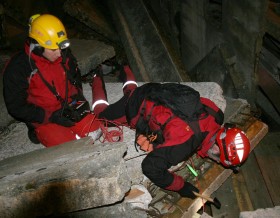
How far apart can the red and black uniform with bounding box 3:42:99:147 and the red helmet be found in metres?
2.03

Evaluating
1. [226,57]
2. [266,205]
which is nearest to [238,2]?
[226,57]

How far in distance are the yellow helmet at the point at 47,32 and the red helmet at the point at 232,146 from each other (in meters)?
2.45

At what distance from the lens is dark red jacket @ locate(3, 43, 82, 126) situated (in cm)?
384

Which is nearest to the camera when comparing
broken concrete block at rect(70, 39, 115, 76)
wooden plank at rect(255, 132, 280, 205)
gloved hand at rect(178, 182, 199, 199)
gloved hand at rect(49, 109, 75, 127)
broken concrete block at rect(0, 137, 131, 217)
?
broken concrete block at rect(0, 137, 131, 217)

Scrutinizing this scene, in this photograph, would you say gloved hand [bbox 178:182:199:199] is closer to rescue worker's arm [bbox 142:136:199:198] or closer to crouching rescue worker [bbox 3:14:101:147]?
rescue worker's arm [bbox 142:136:199:198]

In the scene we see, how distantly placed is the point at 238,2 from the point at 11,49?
4850 mm

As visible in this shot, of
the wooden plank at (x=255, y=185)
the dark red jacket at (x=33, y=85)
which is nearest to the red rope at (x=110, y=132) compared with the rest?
the dark red jacket at (x=33, y=85)

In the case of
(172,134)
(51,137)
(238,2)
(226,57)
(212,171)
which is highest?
(238,2)

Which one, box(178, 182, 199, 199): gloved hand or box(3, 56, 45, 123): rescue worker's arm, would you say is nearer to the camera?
box(3, 56, 45, 123): rescue worker's arm

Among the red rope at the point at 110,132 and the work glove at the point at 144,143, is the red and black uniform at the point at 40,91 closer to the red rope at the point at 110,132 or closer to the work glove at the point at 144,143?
the red rope at the point at 110,132

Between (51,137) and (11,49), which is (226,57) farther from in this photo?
(11,49)

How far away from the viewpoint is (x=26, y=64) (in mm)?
3857

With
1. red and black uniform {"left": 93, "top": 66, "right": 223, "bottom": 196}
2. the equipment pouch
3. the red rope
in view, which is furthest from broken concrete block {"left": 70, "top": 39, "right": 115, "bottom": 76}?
red and black uniform {"left": 93, "top": 66, "right": 223, "bottom": 196}

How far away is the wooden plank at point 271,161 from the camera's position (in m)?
5.05
